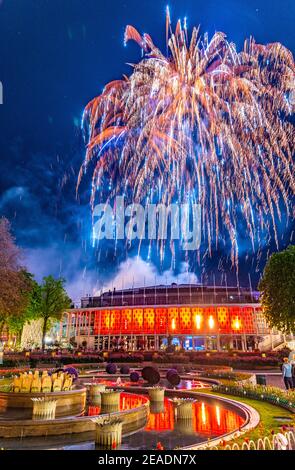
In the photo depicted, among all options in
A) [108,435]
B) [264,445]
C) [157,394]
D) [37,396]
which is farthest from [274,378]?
[264,445]

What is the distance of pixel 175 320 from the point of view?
64.1 meters

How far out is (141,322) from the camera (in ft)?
217

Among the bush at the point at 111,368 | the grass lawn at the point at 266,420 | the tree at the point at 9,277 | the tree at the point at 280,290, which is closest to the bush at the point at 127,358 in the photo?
the bush at the point at 111,368

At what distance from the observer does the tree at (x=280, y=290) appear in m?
29.0

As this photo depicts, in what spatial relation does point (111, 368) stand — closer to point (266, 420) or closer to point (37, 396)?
point (37, 396)

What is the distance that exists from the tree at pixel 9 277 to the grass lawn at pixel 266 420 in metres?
23.5

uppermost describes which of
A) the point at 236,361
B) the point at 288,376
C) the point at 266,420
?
the point at 236,361

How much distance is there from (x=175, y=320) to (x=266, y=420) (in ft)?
171

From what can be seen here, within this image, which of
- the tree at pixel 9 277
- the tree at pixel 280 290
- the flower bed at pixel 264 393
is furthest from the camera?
the tree at pixel 9 277

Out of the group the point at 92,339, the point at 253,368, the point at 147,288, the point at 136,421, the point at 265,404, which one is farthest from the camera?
the point at 147,288

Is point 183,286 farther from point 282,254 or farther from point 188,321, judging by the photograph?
point 282,254

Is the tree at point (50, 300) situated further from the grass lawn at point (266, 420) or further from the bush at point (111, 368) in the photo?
the grass lawn at point (266, 420)

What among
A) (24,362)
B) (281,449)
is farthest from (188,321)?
(281,449)

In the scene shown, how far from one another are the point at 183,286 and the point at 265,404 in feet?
193
